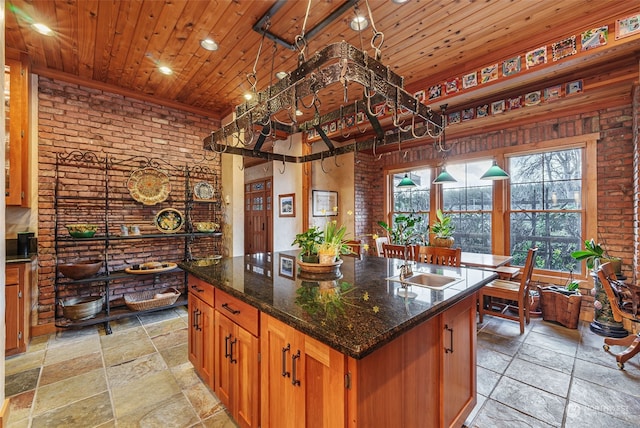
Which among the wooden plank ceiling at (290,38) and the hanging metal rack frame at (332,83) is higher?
the wooden plank ceiling at (290,38)

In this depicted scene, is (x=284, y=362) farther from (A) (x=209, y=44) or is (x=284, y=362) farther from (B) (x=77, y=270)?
(B) (x=77, y=270)

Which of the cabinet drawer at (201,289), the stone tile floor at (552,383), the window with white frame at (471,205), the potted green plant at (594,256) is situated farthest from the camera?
the window with white frame at (471,205)

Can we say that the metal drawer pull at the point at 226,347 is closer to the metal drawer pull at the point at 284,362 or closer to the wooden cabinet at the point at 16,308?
the metal drawer pull at the point at 284,362

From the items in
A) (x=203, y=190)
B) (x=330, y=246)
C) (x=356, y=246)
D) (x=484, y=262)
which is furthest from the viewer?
(x=203, y=190)

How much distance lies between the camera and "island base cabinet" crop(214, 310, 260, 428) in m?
1.49

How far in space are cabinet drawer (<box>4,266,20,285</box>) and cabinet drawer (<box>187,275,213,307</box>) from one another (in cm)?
180

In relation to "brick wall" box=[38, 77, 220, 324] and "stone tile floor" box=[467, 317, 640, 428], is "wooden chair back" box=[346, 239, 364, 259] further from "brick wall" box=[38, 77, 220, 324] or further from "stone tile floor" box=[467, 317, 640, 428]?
"brick wall" box=[38, 77, 220, 324]

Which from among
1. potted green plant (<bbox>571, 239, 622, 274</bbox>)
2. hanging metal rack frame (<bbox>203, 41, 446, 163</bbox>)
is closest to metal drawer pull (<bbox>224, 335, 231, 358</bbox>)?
hanging metal rack frame (<bbox>203, 41, 446, 163</bbox>)

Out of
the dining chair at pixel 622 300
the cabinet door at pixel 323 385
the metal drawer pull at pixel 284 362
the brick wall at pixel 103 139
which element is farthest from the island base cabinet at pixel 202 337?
the dining chair at pixel 622 300

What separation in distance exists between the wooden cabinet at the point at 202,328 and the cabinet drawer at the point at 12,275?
5.90ft

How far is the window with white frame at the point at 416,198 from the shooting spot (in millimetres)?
5102

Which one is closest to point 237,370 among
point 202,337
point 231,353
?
point 231,353

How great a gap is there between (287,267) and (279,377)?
3.22ft

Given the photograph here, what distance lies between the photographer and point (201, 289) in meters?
2.05
